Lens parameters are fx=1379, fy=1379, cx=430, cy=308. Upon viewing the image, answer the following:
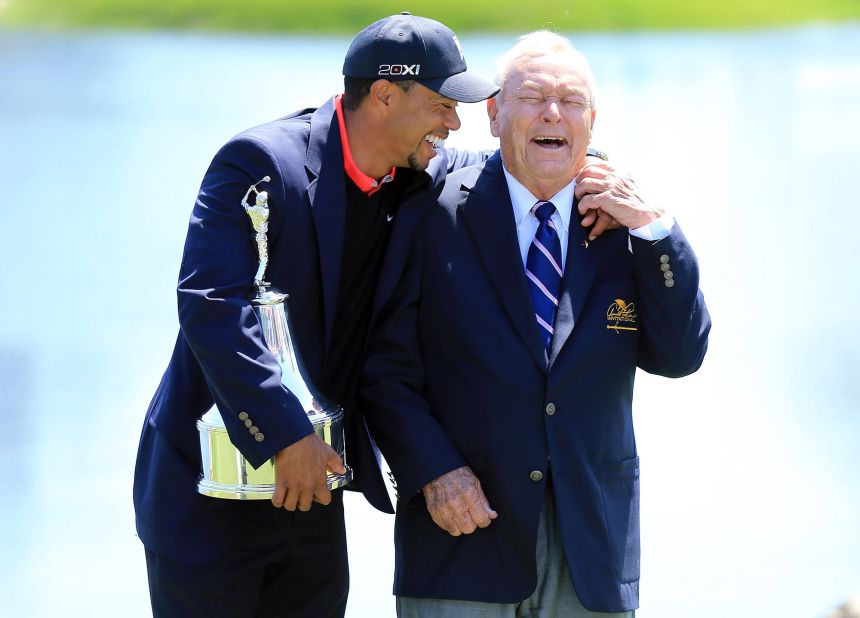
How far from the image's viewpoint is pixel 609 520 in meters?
2.27

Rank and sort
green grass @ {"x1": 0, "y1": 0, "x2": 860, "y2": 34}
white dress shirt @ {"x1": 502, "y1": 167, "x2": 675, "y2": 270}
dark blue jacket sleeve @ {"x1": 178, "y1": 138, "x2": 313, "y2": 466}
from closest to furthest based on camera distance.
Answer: dark blue jacket sleeve @ {"x1": 178, "y1": 138, "x2": 313, "y2": 466}
white dress shirt @ {"x1": 502, "y1": 167, "x2": 675, "y2": 270}
green grass @ {"x1": 0, "y1": 0, "x2": 860, "y2": 34}

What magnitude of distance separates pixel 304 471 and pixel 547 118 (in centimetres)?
70

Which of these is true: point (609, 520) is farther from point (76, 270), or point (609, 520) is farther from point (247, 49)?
point (247, 49)

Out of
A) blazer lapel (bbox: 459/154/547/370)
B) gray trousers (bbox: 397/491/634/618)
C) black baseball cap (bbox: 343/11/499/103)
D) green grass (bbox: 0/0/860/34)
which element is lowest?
gray trousers (bbox: 397/491/634/618)

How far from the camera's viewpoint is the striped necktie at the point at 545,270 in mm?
2266

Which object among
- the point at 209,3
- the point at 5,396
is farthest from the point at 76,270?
the point at 209,3

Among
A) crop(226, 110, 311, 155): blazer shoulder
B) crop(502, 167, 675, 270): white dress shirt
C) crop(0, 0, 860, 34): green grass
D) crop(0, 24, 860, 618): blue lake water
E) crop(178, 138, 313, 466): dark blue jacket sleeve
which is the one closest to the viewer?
crop(178, 138, 313, 466): dark blue jacket sleeve

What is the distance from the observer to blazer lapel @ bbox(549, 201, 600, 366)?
2.24 meters

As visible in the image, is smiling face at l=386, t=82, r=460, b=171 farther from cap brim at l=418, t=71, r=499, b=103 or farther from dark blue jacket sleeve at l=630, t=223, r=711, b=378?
dark blue jacket sleeve at l=630, t=223, r=711, b=378

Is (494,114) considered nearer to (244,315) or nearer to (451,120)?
(451,120)

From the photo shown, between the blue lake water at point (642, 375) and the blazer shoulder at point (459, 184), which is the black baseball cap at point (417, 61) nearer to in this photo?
the blazer shoulder at point (459, 184)

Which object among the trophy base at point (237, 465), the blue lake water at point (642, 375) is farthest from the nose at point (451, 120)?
the trophy base at point (237, 465)

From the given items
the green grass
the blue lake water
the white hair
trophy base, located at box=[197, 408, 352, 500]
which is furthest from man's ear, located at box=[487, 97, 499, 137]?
the green grass

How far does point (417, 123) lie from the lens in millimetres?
2258
